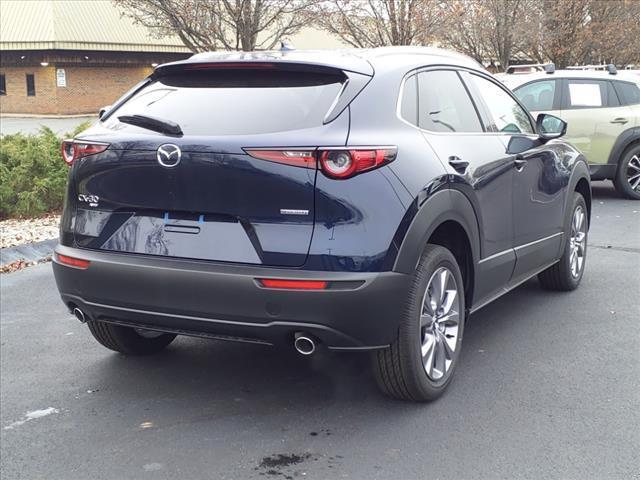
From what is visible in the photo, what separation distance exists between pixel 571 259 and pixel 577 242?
0.22 m

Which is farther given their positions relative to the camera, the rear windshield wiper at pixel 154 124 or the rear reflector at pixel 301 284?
the rear windshield wiper at pixel 154 124

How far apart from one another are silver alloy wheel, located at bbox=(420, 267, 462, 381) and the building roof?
1497 inches

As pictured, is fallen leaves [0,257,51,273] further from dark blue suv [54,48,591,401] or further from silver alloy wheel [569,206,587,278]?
silver alloy wheel [569,206,587,278]

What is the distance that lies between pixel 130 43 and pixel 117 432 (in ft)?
136

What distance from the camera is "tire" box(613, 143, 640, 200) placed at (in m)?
12.2

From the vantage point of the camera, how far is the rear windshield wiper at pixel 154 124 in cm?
402

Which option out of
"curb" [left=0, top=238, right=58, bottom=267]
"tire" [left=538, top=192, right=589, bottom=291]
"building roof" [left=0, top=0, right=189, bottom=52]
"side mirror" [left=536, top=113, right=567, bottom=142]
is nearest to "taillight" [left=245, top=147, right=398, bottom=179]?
"side mirror" [left=536, top=113, right=567, bottom=142]

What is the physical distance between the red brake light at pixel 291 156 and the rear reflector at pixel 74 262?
3.44 ft

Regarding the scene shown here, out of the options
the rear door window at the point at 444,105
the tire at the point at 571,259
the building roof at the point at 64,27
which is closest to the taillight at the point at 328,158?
the rear door window at the point at 444,105

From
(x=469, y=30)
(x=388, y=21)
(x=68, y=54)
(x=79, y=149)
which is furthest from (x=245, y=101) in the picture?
(x=68, y=54)

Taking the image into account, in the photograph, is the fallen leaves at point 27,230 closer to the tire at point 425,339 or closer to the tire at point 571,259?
the tire at point 571,259

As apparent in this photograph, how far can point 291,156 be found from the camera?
375cm

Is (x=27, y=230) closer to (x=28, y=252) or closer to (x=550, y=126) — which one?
(x=28, y=252)

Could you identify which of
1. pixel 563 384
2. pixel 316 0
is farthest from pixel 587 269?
pixel 316 0
